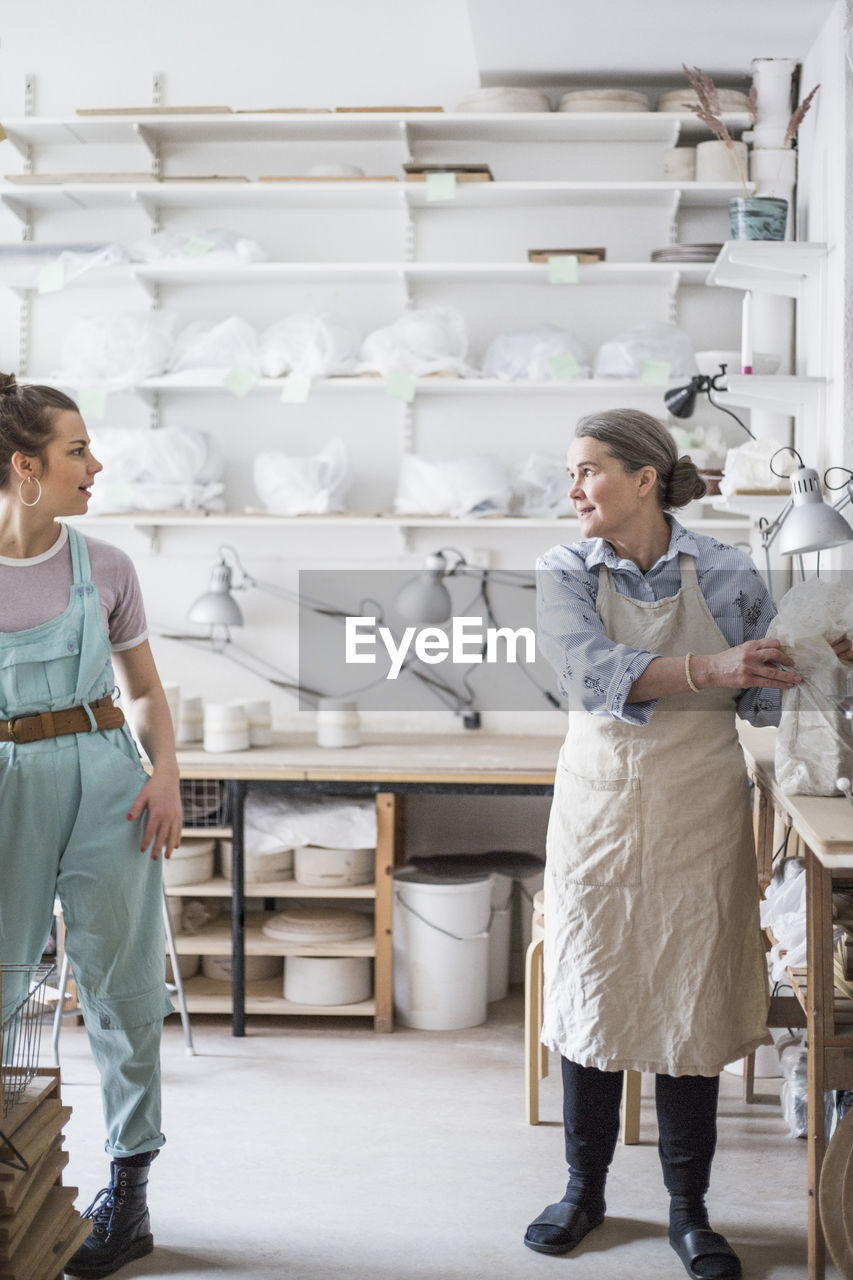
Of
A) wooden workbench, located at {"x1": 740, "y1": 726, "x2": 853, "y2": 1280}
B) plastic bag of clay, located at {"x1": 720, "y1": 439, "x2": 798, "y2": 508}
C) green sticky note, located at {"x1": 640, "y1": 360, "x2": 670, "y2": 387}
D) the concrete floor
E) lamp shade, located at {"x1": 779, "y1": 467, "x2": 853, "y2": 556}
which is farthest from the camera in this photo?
green sticky note, located at {"x1": 640, "y1": 360, "x2": 670, "y2": 387}

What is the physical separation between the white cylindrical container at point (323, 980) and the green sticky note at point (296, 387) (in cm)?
162

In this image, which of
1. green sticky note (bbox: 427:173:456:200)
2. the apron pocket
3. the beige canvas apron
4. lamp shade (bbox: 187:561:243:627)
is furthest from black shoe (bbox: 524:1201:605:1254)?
green sticky note (bbox: 427:173:456:200)

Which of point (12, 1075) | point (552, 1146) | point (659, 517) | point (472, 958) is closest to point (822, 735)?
point (659, 517)

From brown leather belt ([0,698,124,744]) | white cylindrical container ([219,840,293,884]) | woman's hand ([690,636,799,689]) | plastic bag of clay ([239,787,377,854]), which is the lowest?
white cylindrical container ([219,840,293,884])

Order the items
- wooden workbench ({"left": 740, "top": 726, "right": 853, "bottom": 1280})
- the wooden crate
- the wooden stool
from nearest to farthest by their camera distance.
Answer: the wooden crate < wooden workbench ({"left": 740, "top": 726, "right": 853, "bottom": 1280}) < the wooden stool

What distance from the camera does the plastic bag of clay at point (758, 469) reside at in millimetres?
3160

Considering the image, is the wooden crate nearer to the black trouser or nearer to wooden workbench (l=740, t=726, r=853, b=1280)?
the black trouser

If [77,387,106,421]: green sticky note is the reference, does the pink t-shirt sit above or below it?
below

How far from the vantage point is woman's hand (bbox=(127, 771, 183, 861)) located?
85.7 inches

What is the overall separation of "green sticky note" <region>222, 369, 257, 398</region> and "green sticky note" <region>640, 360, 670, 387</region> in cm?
116

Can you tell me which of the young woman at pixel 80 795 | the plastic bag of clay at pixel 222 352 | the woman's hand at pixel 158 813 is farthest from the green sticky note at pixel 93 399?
the woman's hand at pixel 158 813

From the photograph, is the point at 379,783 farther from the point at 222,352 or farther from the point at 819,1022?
the point at 819,1022

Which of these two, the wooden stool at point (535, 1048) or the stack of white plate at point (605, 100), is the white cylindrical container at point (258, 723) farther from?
the stack of white plate at point (605, 100)

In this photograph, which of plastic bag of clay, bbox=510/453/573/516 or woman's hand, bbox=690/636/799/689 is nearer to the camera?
woman's hand, bbox=690/636/799/689
